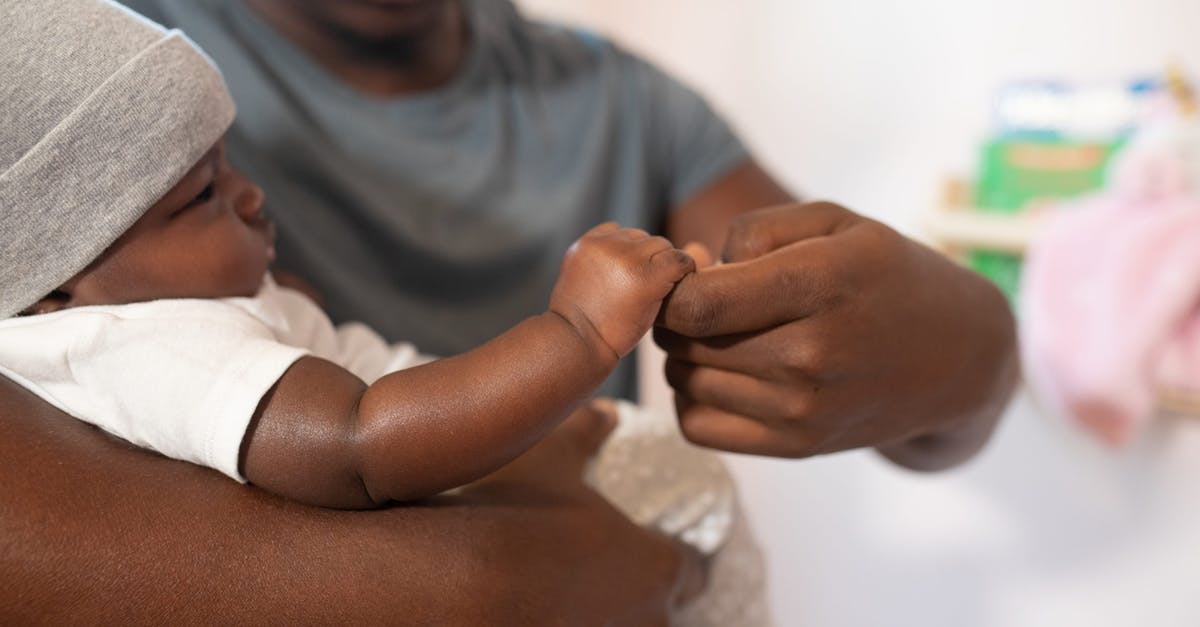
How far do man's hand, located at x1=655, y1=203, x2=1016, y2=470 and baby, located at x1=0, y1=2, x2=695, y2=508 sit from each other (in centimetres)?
7

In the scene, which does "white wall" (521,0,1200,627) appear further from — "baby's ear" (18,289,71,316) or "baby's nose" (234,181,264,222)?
"baby's ear" (18,289,71,316)

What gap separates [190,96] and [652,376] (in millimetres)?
1594

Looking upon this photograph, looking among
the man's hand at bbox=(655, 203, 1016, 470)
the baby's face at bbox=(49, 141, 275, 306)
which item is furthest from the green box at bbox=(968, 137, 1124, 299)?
the baby's face at bbox=(49, 141, 275, 306)

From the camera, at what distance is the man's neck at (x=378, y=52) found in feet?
2.77

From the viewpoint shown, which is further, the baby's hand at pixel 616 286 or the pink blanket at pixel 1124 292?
the pink blanket at pixel 1124 292

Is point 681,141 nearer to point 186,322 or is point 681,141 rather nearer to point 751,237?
point 751,237

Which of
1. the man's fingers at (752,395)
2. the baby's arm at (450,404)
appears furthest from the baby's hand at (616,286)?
the man's fingers at (752,395)

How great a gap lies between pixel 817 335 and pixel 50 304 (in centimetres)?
46

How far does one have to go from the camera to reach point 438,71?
36.2 inches

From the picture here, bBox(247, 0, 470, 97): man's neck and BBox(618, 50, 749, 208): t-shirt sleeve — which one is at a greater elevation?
BBox(247, 0, 470, 97): man's neck

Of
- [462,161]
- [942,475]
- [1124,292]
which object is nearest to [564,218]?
[462,161]

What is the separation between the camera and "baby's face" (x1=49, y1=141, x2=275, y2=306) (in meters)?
0.53

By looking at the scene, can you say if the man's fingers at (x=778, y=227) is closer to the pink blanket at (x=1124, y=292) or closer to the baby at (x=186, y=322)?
the baby at (x=186, y=322)

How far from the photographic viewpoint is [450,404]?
475 millimetres
